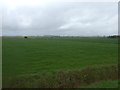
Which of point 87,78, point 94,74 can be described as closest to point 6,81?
point 87,78

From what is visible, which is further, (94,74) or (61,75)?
(94,74)

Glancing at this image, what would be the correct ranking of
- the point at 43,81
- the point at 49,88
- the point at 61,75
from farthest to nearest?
the point at 61,75 < the point at 43,81 < the point at 49,88

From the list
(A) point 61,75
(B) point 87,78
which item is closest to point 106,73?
(B) point 87,78

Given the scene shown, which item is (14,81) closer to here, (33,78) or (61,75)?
(33,78)

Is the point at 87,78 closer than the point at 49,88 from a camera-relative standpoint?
No

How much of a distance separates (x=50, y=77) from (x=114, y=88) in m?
3.30

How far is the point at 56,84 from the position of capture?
6504 mm

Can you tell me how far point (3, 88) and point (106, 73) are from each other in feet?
19.9

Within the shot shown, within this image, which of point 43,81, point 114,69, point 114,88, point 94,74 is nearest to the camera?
point 114,88

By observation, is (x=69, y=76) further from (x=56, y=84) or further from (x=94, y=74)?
(x=94, y=74)

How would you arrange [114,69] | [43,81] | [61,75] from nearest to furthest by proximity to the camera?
[43,81], [61,75], [114,69]

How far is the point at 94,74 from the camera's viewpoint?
26.0 ft

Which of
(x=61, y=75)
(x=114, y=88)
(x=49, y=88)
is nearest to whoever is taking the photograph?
(x=114, y=88)

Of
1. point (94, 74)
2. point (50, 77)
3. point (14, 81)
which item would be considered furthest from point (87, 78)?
point (14, 81)
